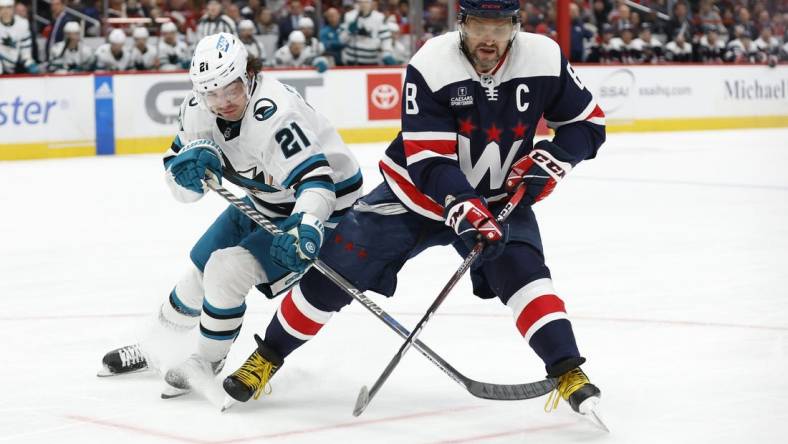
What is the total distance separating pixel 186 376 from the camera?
3.24 metres

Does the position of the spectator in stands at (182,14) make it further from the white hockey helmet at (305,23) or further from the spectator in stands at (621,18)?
the spectator in stands at (621,18)

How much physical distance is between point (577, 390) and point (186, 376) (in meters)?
1.01

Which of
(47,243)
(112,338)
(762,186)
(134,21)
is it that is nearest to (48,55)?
(134,21)

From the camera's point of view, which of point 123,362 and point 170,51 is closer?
→ point 123,362

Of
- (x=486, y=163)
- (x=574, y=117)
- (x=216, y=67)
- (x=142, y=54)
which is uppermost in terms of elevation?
(x=216, y=67)

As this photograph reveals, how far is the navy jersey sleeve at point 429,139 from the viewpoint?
9.75 feet

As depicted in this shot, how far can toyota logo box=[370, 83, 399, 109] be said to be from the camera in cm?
1130

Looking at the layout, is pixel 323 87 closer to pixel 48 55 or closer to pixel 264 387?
pixel 48 55

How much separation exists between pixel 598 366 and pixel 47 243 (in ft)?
10.8

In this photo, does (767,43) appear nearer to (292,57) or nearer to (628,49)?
(628,49)

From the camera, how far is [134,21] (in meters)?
11.0

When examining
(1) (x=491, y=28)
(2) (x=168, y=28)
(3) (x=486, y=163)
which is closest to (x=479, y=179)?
(3) (x=486, y=163)

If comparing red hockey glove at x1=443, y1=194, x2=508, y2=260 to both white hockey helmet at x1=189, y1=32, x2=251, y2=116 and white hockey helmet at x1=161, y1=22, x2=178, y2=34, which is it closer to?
white hockey helmet at x1=189, y1=32, x2=251, y2=116

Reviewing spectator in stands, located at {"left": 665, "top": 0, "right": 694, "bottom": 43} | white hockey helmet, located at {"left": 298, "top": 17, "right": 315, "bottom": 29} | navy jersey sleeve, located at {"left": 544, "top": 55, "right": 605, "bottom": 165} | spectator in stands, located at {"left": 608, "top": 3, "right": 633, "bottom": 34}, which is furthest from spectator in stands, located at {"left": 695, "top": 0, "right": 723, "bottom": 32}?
navy jersey sleeve, located at {"left": 544, "top": 55, "right": 605, "bottom": 165}
